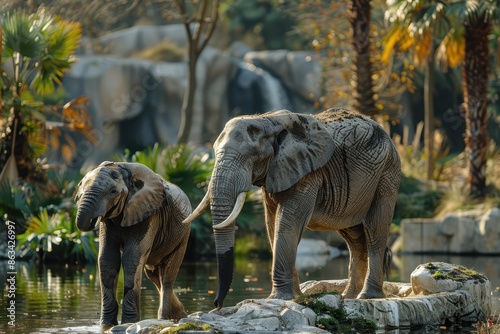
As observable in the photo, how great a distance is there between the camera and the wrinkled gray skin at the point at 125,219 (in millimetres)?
11992

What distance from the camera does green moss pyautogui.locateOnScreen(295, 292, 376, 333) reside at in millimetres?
11805

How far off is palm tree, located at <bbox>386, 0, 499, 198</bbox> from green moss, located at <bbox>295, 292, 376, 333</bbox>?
50.2ft

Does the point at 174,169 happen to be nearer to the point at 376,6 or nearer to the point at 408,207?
the point at 408,207

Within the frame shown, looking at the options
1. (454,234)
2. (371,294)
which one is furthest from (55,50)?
(371,294)

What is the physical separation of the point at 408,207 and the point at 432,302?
1661cm

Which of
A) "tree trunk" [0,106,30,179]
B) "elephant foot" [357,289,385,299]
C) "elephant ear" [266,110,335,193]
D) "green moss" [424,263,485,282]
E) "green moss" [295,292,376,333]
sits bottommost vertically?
"green moss" [295,292,376,333]

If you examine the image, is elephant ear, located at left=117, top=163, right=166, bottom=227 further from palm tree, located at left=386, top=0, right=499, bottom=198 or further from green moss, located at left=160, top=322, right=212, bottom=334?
palm tree, located at left=386, top=0, right=499, bottom=198

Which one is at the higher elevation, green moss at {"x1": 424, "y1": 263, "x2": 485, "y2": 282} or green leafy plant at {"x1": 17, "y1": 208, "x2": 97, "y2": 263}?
green leafy plant at {"x1": 17, "y1": 208, "x2": 97, "y2": 263}

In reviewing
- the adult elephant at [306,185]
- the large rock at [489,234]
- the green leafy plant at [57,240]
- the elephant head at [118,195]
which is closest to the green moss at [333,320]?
the adult elephant at [306,185]

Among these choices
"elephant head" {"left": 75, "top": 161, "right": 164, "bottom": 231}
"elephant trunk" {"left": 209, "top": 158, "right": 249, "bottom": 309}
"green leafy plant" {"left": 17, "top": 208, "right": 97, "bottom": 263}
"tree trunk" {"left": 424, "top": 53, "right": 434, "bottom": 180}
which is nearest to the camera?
"elephant trunk" {"left": 209, "top": 158, "right": 249, "bottom": 309}

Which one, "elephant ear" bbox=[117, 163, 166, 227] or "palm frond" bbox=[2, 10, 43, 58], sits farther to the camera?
"palm frond" bbox=[2, 10, 43, 58]

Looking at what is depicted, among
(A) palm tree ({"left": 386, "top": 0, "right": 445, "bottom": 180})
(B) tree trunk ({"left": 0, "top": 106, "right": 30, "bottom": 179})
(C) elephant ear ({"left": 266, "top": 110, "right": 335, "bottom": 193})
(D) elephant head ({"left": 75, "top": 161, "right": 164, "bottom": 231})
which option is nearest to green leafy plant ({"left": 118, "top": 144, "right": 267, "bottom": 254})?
(B) tree trunk ({"left": 0, "top": 106, "right": 30, "bottom": 179})

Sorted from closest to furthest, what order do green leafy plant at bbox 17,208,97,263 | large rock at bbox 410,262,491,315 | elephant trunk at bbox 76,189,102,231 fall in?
elephant trunk at bbox 76,189,102,231 < large rock at bbox 410,262,491,315 < green leafy plant at bbox 17,208,97,263

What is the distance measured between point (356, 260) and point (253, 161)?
9.78ft
